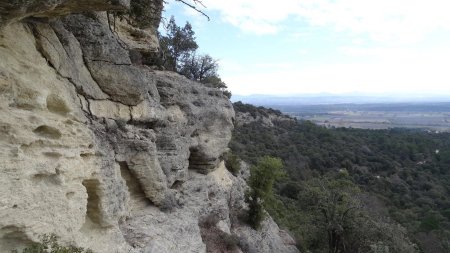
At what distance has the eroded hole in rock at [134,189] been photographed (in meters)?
13.0

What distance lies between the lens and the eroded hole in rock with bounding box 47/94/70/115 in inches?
362

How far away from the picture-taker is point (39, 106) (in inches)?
340

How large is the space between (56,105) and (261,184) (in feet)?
51.2

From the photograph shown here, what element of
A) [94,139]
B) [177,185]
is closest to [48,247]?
[94,139]

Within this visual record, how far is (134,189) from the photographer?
13.6 m

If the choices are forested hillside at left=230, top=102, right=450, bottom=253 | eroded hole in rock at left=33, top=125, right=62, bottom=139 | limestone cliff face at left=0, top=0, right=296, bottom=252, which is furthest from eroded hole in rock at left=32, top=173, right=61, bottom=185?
forested hillside at left=230, top=102, right=450, bottom=253

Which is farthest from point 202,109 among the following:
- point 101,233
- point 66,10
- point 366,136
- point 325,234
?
point 366,136

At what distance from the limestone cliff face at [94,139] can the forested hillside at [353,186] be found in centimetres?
951

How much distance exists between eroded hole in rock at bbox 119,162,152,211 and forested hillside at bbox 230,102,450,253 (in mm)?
11169

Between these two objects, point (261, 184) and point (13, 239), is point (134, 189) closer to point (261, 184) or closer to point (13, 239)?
point (13, 239)

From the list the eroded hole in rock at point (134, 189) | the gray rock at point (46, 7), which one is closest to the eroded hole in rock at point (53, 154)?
the gray rock at point (46, 7)

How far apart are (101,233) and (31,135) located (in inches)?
142

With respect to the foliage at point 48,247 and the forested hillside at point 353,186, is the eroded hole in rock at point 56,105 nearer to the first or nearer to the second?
the foliage at point 48,247

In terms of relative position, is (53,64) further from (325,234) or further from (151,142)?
(325,234)
